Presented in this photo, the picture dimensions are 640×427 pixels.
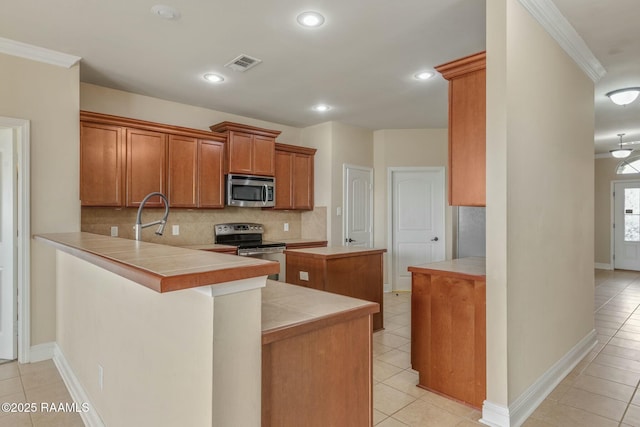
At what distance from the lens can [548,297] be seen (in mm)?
2668

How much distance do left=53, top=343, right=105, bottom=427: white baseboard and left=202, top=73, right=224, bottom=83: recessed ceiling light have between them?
2.81 meters

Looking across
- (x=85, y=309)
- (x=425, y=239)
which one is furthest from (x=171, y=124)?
(x=425, y=239)

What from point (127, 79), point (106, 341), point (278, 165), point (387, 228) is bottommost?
point (106, 341)

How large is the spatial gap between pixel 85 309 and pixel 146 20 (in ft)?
6.74

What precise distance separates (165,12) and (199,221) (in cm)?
272

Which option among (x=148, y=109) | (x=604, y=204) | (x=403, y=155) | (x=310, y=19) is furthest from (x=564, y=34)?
(x=604, y=204)

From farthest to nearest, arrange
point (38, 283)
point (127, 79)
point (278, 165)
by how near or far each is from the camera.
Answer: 1. point (278, 165)
2. point (127, 79)
3. point (38, 283)

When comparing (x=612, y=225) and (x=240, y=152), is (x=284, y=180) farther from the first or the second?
(x=612, y=225)

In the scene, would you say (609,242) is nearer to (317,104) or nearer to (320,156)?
(320,156)

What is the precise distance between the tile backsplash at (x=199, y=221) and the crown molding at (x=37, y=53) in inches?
57.4

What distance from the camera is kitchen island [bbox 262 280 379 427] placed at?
131 cm

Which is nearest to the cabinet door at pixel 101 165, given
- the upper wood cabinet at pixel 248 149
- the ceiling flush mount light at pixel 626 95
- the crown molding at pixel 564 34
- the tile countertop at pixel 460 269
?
the upper wood cabinet at pixel 248 149

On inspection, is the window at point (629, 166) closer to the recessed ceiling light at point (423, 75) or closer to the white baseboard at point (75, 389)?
the recessed ceiling light at point (423, 75)

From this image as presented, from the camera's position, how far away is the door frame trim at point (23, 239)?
3021 mm
